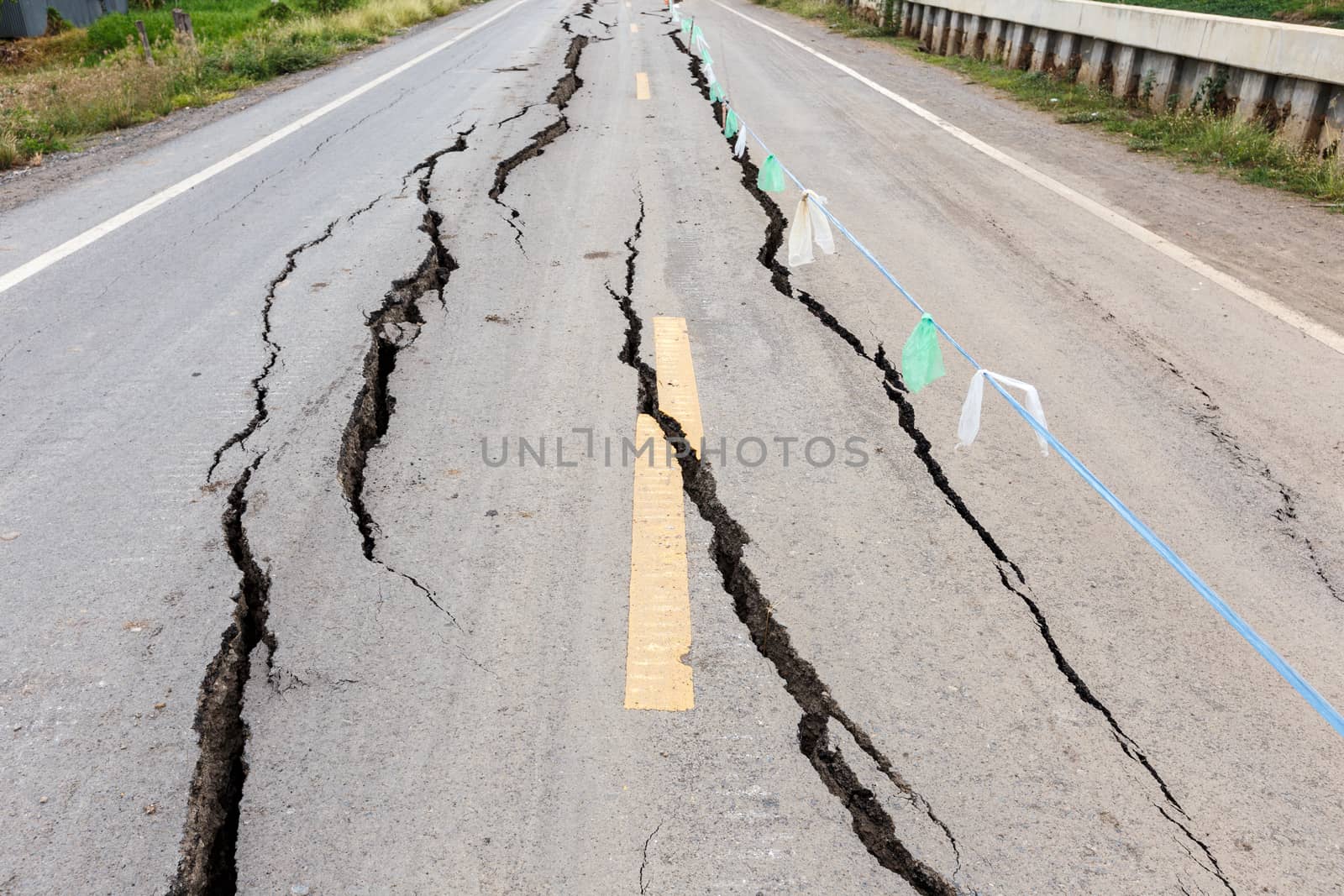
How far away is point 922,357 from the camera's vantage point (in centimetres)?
381

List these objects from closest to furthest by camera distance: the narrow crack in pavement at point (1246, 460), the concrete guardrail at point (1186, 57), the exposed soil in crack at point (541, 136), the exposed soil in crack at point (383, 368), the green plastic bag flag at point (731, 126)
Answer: the narrow crack in pavement at point (1246, 460) → the exposed soil in crack at point (383, 368) → the exposed soil in crack at point (541, 136) → the concrete guardrail at point (1186, 57) → the green plastic bag flag at point (731, 126)

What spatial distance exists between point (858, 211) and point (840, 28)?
14759mm

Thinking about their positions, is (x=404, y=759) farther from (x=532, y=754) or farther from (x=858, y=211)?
(x=858, y=211)

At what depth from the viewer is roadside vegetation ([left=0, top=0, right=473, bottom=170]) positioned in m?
9.71

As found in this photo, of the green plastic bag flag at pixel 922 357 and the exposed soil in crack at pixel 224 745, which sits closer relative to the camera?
the exposed soil in crack at pixel 224 745

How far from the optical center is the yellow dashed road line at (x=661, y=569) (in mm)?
2533

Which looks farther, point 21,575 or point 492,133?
point 492,133

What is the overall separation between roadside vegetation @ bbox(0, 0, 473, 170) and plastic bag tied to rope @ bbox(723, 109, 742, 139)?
6.04 meters

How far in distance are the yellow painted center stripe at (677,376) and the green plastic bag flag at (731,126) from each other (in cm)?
483

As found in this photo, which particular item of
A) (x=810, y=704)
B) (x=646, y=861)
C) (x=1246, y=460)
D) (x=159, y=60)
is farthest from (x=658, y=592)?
(x=159, y=60)

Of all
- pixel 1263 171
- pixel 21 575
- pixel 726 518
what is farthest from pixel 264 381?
pixel 1263 171

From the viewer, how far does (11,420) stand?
3.83 meters

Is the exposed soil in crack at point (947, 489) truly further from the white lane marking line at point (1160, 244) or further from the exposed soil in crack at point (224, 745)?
the white lane marking line at point (1160, 244)

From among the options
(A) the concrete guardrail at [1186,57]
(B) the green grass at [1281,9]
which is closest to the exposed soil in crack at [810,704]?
(A) the concrete guardrail at [1186,57]
